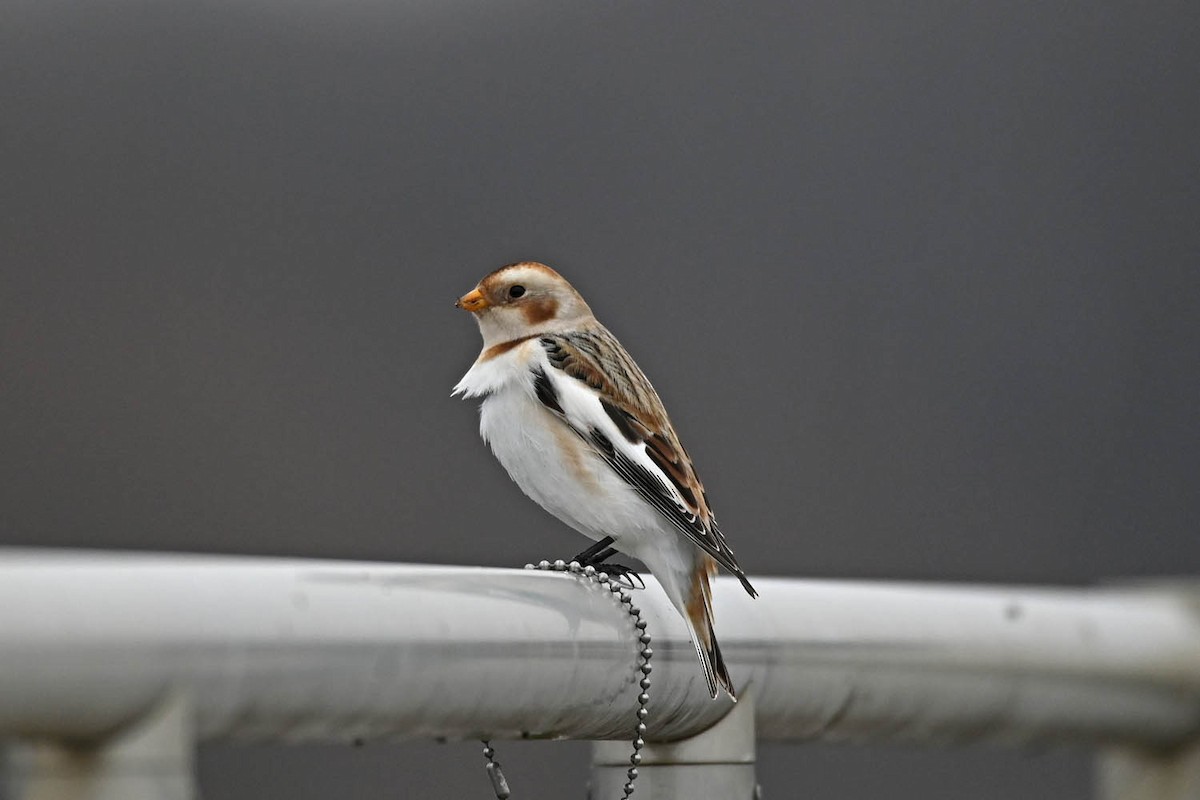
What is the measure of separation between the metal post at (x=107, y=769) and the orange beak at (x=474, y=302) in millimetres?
1133

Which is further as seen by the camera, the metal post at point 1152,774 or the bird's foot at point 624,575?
the metal post at point 1152,774

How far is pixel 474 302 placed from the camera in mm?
1750

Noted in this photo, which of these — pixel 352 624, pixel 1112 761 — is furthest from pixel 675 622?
pixel 1112 761

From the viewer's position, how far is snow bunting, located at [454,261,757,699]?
1.44 m

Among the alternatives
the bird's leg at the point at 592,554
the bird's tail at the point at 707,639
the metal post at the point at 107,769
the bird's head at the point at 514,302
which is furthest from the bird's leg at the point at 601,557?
the metal post at the point at 107,769

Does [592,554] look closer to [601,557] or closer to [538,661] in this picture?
[601,557]

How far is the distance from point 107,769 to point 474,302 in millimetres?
1155

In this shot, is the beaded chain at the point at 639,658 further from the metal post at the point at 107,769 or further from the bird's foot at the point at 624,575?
the metal post at the point at 107,769

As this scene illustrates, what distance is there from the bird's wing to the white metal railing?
0.27 meters

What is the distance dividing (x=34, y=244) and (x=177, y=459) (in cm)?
52

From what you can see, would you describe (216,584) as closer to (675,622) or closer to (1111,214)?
(675,622)

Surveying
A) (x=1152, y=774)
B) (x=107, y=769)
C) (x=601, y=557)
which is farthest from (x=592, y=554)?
(x=107, y=769)

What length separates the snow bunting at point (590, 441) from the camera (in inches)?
56.6

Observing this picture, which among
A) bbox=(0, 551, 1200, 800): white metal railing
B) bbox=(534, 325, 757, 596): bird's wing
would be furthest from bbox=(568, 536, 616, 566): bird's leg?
bbox=(0, 551, 1200, 800): white metal railing
